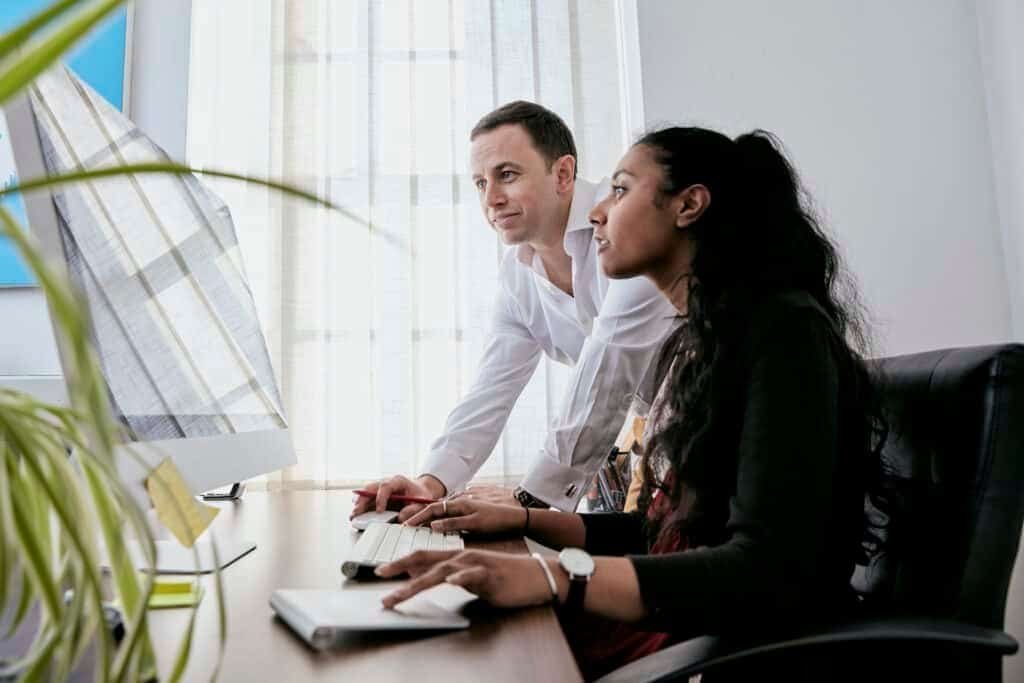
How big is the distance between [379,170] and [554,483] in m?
1.64

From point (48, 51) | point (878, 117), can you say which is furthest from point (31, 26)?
point (878, 117)

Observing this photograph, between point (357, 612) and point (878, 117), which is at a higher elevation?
point (878, 117)

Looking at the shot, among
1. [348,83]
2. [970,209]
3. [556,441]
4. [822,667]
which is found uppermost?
[348,83]

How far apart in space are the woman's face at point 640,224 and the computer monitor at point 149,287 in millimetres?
526

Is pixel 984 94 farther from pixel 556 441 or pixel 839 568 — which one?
pixel 839 568

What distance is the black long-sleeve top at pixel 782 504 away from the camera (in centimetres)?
80

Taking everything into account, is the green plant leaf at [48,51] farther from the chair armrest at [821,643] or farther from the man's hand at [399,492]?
the man's hand at [399,492]

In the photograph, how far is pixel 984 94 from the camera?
8.46ft

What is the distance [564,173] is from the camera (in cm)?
194

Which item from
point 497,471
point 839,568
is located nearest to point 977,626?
point 839,568

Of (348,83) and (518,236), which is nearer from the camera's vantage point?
(518,236)

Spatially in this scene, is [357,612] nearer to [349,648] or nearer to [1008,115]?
[349,648]

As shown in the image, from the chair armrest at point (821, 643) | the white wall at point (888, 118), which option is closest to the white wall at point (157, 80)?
the white wall at point (888, 118)

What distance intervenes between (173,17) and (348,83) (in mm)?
615
